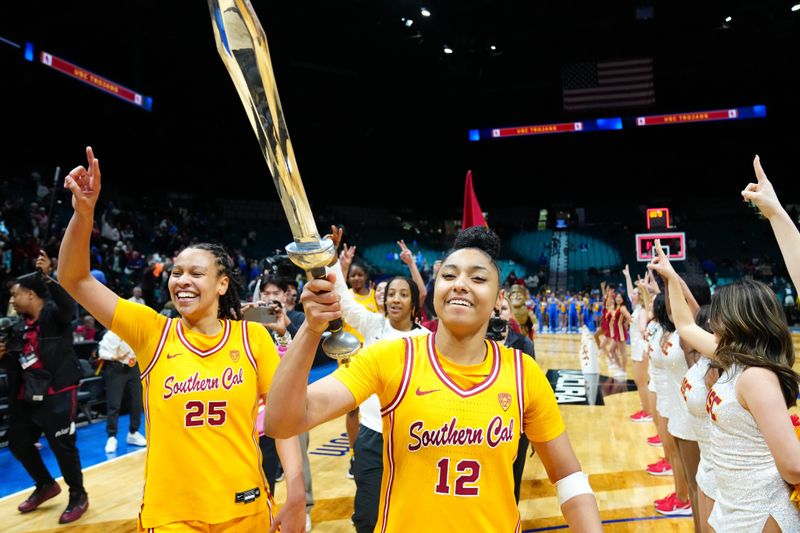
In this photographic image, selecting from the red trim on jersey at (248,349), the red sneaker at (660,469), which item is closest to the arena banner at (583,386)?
the red sneaker at (660,469)

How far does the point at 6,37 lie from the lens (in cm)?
1413

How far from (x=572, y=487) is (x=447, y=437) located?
0.41 meters

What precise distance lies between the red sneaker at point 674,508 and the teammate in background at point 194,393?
3745 mm

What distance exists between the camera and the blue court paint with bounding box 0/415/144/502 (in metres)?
5.87

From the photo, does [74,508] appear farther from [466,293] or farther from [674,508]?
[674,508]

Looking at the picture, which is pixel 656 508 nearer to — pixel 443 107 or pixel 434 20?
pixel 434 20

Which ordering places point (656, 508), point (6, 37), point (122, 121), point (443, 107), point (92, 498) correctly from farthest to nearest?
point (443, 107), point (122, 121), point (6, 37), point (92, 498), point (656, 508)

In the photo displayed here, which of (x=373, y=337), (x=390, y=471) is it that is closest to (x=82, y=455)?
(x=373, y=337)

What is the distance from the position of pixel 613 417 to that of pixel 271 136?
332 inches

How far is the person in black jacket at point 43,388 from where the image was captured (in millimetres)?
4926

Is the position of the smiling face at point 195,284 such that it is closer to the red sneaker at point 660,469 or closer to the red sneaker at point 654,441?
the red sneaker at point 660,469

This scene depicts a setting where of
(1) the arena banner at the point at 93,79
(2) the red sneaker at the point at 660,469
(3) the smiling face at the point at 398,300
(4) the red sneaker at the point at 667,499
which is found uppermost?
(1) the arena banner at the point at 93,79

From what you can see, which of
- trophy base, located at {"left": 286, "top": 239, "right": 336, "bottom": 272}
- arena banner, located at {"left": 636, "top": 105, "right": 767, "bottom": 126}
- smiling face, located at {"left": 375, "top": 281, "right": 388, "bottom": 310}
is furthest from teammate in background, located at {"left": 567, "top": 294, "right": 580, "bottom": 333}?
trophy base, located at {"left": 286, "top": 239, "right": 336, "bottom": 272}

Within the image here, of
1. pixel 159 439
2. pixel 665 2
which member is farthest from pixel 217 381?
pixel 665 2
